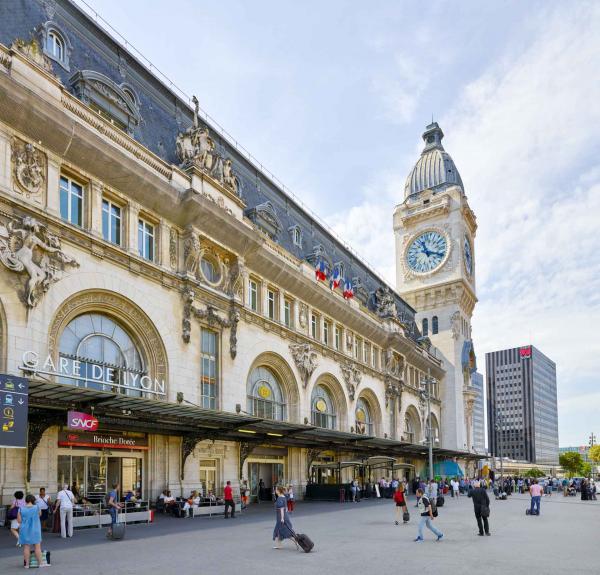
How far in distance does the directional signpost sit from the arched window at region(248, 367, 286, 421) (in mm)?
18662

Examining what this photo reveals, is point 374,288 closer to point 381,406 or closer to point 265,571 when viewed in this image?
point 381,406

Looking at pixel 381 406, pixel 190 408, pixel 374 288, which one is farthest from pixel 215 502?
pixel 374 288

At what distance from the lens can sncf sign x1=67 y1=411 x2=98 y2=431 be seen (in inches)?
867

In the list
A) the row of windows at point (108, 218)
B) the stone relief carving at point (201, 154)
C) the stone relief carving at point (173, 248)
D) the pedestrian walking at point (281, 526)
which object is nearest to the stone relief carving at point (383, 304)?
the stone relief carving at point (201, 154)

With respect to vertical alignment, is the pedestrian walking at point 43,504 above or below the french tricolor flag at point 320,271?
below

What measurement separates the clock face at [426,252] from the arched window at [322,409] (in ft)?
125

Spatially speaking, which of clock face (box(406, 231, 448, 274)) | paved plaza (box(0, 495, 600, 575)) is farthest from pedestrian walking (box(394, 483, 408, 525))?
clock face (box(406, 231, 448, 274))

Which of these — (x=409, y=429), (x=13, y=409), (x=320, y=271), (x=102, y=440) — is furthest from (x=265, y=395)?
(x=409, y=429)

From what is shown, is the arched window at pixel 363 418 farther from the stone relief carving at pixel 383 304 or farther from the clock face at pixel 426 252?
the clock face at pixel 426 252

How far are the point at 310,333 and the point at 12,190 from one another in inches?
1007

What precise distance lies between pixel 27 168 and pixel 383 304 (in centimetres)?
4204

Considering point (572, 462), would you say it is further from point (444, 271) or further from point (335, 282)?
point (335, 282)

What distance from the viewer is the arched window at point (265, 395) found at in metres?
38.4

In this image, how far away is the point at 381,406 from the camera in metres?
57.3
